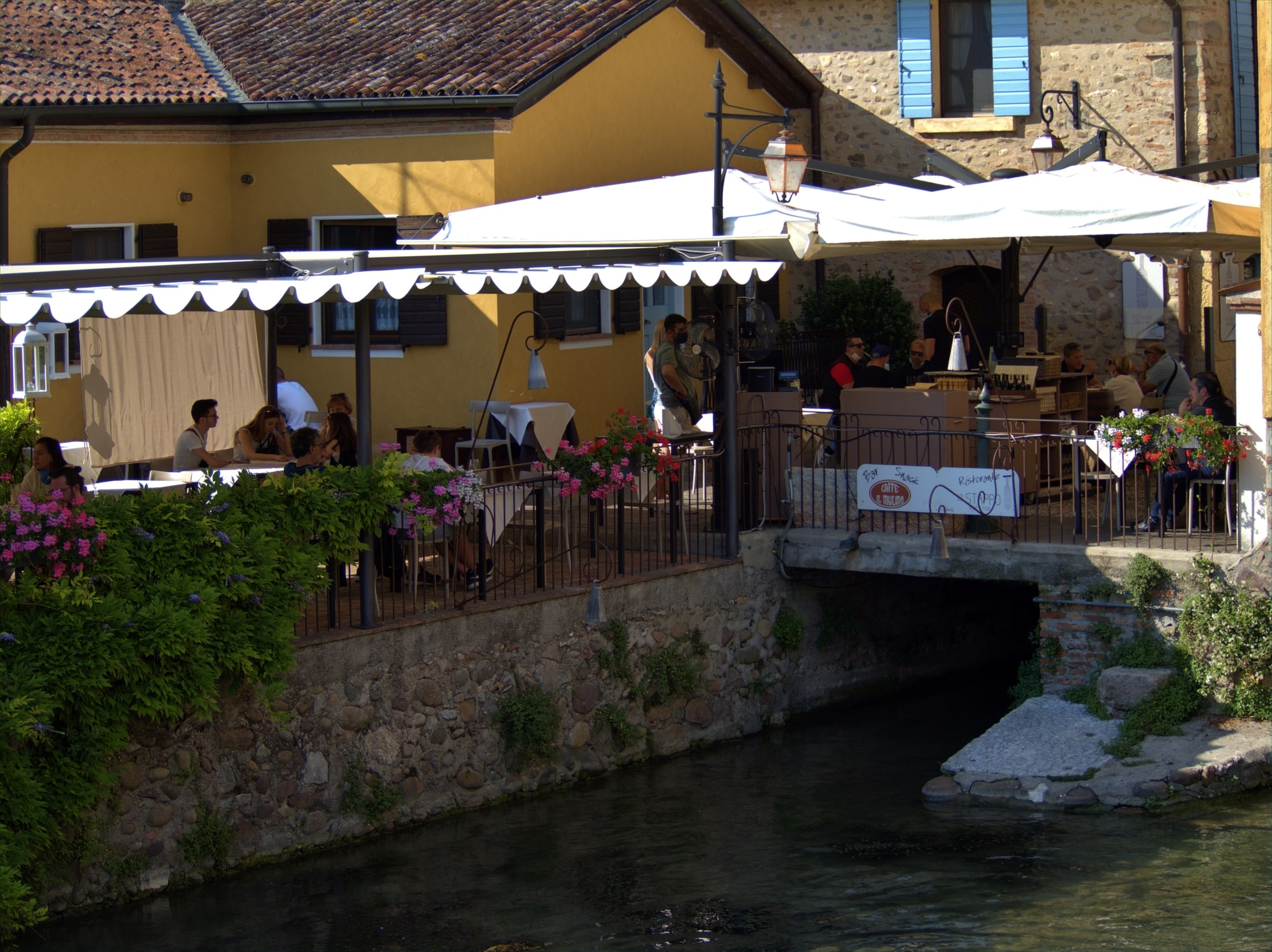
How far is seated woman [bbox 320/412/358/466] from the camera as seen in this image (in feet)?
38.0

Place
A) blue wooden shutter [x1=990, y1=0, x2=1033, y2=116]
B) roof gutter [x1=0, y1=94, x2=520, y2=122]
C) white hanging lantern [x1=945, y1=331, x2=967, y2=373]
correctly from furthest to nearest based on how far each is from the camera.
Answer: blue wooden shutter [x1=990, y1=0, x2=1033, y2=116]
roof gutter [x1=0, y1=94, x2=520, y2=122]
white hanging lantern [x1=945, y1=331, x2=967, y2=373]

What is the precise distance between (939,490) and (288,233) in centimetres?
715

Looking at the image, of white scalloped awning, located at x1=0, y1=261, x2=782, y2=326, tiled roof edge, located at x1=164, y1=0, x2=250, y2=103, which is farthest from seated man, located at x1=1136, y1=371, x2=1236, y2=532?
tiled roof edge, located at x1=164, y1=0, x2=250, y2=103

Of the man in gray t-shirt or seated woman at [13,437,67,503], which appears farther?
the man in gray t-shirt

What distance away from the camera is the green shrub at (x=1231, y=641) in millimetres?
10531

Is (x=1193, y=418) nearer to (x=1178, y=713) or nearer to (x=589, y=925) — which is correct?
(x=1178, y=713)

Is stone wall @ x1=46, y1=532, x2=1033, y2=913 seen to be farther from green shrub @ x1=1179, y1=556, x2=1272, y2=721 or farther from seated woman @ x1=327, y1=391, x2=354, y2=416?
green shrub @ x1=1179, y1=556, x2=1272, y2=721

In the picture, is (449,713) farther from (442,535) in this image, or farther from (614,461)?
(614,461)

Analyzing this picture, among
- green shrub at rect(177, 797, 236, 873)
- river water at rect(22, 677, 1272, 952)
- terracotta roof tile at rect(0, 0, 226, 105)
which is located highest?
terracotta roof tile at rect(0, 0, 226, 105)

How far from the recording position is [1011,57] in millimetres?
18734

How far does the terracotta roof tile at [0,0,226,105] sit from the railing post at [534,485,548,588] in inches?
238

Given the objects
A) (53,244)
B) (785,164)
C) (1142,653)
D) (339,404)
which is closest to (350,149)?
(53,244)

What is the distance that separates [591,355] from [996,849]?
7.61 metres

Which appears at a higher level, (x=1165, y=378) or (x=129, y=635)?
(x=1165, y=378)
